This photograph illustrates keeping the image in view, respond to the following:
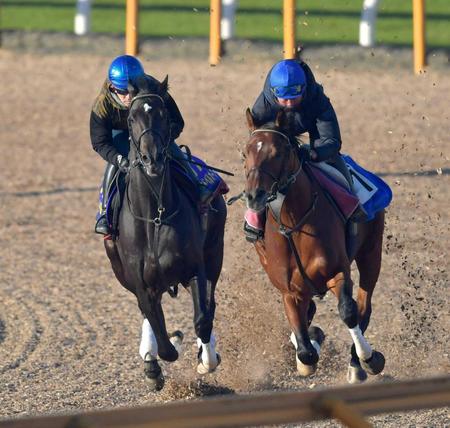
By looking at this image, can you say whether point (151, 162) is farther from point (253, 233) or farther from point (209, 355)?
point (209, 355)

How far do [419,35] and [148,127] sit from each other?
12358mm

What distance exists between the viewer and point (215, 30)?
64.6 ft

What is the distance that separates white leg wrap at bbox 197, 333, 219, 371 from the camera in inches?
324

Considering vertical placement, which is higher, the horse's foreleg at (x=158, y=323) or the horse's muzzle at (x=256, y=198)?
the horse's muzzle at (x=256, y=198)

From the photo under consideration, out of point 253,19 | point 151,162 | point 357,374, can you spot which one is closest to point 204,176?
point 151,162

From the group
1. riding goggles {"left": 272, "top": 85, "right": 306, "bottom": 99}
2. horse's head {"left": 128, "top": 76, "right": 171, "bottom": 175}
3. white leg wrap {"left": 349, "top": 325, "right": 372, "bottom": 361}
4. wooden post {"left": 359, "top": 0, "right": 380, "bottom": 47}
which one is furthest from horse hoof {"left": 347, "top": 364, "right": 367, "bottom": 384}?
wooden post {"left": 359, "top": 0, "right": 380, "bottom": 47}

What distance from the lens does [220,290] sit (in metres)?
11.1

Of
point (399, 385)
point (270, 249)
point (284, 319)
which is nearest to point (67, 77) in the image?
point (284, 319)

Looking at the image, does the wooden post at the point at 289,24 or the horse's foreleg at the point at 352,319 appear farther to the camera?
the wooden post at the point at 289,24

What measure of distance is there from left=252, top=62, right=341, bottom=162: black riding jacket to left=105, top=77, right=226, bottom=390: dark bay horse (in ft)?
2.30

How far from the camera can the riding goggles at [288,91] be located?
311 inches

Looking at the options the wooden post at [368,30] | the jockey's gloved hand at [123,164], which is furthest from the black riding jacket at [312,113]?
the wooden post at [368,30]

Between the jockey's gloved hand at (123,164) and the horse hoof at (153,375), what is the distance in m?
1.33

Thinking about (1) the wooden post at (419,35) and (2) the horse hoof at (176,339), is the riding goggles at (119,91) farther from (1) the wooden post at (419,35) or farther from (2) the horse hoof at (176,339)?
(1) the wooden post at (419,35)
